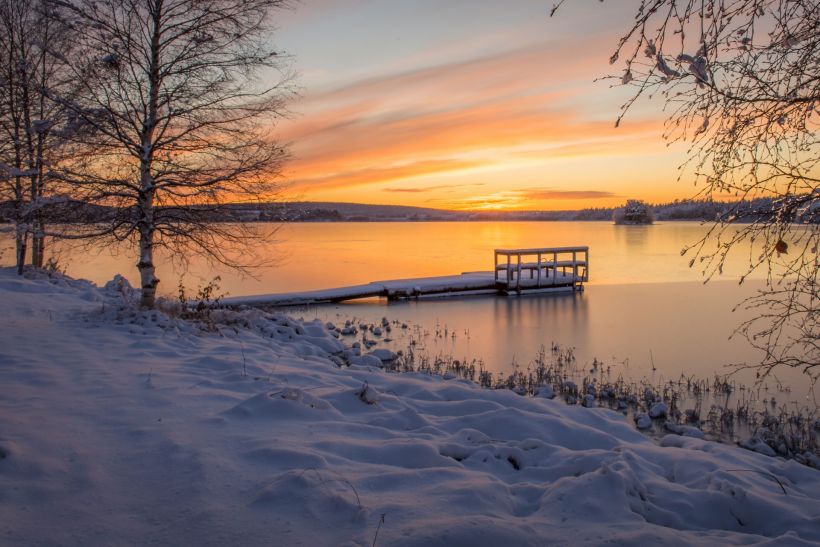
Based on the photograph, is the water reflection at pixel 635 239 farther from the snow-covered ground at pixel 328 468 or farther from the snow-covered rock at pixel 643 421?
the snow-covered ground at pixel 328 468

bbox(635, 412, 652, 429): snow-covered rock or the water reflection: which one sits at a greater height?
the water reflection

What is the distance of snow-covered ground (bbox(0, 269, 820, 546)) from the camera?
3.39 m

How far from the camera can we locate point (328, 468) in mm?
4203


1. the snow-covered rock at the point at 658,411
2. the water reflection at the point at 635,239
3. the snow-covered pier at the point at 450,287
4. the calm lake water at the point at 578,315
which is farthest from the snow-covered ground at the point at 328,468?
the water reflection at the point at 635,239

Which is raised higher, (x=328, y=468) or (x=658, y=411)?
(x=328, y=468)

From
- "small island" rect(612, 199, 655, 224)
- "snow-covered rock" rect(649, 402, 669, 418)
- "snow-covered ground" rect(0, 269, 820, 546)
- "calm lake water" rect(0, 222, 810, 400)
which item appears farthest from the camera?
"small island" rect(612, 199, 655, 224)

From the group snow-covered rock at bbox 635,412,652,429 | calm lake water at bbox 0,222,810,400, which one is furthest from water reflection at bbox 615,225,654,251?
snow-covered rock at bbox 635,412,652,429

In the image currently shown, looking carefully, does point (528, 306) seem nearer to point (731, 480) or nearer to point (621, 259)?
point (731, 480)

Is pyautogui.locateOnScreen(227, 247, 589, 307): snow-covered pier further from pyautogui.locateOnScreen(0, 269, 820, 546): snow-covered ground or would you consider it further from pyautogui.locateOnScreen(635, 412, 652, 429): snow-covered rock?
pyautogui.locateOnScreen(635, 412, 652, 429): snow-covered rock

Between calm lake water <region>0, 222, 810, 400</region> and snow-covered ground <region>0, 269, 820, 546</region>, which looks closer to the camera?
snow-covered ground <region>0, 269, 820, 546</region>

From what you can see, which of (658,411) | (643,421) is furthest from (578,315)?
(643,421)

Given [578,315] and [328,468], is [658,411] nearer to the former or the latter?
[328,468]

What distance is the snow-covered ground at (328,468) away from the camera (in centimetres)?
339

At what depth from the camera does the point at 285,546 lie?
3.16m
